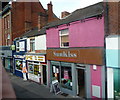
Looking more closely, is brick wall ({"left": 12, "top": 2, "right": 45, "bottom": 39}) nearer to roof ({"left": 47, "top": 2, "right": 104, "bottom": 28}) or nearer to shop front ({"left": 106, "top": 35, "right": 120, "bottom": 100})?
roof ({"left": 47, "top": 2, "right": 104, "bottom": 28})

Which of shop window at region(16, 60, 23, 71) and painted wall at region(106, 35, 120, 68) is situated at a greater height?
painted wall at region(106, 35, 120, 68)

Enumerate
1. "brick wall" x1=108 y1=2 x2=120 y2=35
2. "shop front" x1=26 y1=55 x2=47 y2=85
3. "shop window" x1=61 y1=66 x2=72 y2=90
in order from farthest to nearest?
"shop front" x1=26 y1=55 x2=47 y2=85, "shop window" x1=61 y1=66 x2=72 y2=90, "brick wall" x1=108 y1=2 x2=120 y2=35

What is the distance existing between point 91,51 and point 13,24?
55.4ft

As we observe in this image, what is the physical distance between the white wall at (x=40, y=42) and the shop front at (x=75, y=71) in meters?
1.35

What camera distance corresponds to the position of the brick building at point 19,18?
22.8 meters

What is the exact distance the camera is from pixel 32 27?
950 inches

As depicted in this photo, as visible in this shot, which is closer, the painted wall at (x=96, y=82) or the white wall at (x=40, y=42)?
the painted wall at (x=96, y=82)

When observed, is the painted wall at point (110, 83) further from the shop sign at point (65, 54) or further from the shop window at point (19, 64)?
the shop window at point (19, 64)

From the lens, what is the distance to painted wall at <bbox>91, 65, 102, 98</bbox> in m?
9.20

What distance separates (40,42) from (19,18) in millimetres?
10479

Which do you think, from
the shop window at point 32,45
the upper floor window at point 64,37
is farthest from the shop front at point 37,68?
the upper floor window at point 64,37

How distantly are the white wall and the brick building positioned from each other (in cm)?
696

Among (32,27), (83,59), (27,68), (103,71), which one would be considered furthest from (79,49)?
(32,27)

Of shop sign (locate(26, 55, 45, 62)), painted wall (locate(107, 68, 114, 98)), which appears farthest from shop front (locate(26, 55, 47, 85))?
painted wall (locate(107, 68, 114, 98))
